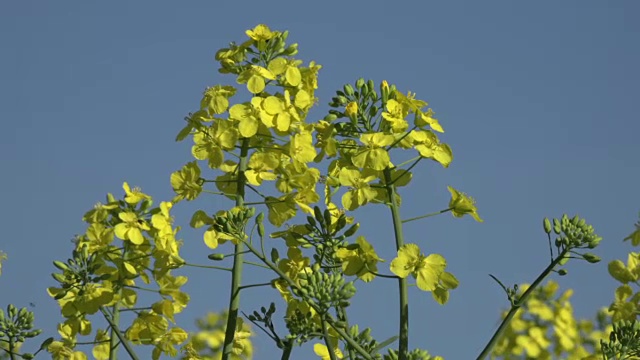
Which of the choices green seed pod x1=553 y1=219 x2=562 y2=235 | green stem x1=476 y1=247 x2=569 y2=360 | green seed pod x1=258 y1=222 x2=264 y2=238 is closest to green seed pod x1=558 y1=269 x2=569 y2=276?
green stem x1=476 y1=247 x2=569 y2=360

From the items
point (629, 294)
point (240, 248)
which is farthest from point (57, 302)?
point (629, 294)

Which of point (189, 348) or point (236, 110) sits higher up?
point (236, 110)

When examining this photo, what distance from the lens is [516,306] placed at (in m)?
3.51

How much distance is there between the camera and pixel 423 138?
376 cm

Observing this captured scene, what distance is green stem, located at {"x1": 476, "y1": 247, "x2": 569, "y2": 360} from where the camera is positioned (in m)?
3.38

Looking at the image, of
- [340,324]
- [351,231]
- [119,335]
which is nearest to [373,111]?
[351,231]

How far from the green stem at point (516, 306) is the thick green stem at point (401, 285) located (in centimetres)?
25

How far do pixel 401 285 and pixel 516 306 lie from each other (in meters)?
0.41

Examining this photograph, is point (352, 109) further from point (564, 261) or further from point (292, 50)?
point (564, 261)

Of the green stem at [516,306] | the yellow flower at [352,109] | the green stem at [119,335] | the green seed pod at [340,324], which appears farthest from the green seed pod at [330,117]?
the green stem at [119,335]

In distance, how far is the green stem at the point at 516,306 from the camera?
338 cm

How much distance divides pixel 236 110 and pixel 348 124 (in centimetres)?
43

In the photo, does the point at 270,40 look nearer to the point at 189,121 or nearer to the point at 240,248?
the point at 189,121

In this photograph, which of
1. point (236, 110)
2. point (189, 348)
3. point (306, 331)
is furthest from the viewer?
point (189, 348)
